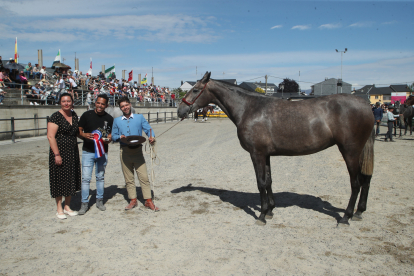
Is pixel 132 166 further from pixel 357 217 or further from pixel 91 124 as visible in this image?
pixel 357 217

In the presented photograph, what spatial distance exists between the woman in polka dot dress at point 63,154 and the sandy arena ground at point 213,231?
43 cm

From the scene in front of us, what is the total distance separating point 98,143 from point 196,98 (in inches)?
70.0

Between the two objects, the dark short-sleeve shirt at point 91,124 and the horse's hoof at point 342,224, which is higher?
the dark short-sleeve shirt at point 91,124

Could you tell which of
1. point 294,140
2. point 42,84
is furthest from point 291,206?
point 42,84

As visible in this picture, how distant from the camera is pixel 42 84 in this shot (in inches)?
672

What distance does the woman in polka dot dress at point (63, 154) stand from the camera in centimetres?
440

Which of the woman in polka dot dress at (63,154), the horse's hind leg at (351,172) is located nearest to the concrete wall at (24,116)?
the woman in polka dot dress at (63,154)

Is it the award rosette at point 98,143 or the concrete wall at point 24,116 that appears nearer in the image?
the award rosette at point 98,143

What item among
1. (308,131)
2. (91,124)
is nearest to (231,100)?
(308,131)

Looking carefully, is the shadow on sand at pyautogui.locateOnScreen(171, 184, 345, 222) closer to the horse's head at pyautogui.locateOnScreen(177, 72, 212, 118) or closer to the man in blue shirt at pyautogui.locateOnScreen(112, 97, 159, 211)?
the man in blue shirt at pyautogui.locateOnScreen(112, 97, 159, 211)

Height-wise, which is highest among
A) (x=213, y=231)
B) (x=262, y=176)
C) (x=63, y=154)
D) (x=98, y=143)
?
(x=98, y=143)

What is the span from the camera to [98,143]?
186 inches

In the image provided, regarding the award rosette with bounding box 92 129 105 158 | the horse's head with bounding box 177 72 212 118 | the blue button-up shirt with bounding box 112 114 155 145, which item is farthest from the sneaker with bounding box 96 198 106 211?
the horse's head with bounding box 177 72 212 118

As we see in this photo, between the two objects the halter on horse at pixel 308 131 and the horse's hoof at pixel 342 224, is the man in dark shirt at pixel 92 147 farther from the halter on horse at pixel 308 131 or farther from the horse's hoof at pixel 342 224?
the horse's hoof at pixel 342 224
